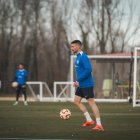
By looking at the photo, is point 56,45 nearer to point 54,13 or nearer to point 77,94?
point 54,13

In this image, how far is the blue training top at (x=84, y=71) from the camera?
1707cm

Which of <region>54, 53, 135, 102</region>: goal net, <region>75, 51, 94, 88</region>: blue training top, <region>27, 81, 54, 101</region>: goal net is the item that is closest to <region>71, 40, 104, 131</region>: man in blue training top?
<region>75, 51, 94, 88</region>: blue training top

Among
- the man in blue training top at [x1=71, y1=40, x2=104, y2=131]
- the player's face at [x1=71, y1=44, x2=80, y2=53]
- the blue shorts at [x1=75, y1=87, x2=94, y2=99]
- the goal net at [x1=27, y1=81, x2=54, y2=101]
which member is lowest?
the goal net at [x1=27, y1=81, x2=54, y2=101]

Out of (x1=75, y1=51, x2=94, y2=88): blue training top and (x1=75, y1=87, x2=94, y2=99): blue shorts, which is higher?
(x1=75, y1=51, x2=94, y2=88): blue training top

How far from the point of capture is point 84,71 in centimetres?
1709

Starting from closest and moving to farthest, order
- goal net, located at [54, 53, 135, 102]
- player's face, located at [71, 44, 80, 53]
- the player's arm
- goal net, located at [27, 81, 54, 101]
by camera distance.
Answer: the player's arm < player's face, located at [71, 44, 80, 53] < goal net, located at [54, 53, 135, 102] < goal net, located at [27, 81, 54, 101]

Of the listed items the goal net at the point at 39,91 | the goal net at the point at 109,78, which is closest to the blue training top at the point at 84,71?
the goal net at the point at 109,78

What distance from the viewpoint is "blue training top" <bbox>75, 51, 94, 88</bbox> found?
56.0ft

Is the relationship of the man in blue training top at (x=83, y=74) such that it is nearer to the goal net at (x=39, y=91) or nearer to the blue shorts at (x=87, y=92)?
the blue shorts at (x=87, y=92)

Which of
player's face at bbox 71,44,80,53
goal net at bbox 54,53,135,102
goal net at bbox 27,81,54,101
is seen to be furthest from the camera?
goal net at bbox 27,81,54,101

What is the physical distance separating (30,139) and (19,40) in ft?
185

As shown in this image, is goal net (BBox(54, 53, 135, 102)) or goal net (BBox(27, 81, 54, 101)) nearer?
goal net (BBox(54, 53, 135, 102))

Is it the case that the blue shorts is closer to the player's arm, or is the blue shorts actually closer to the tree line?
the player's arm

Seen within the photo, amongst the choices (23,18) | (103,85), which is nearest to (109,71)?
(103,85)
